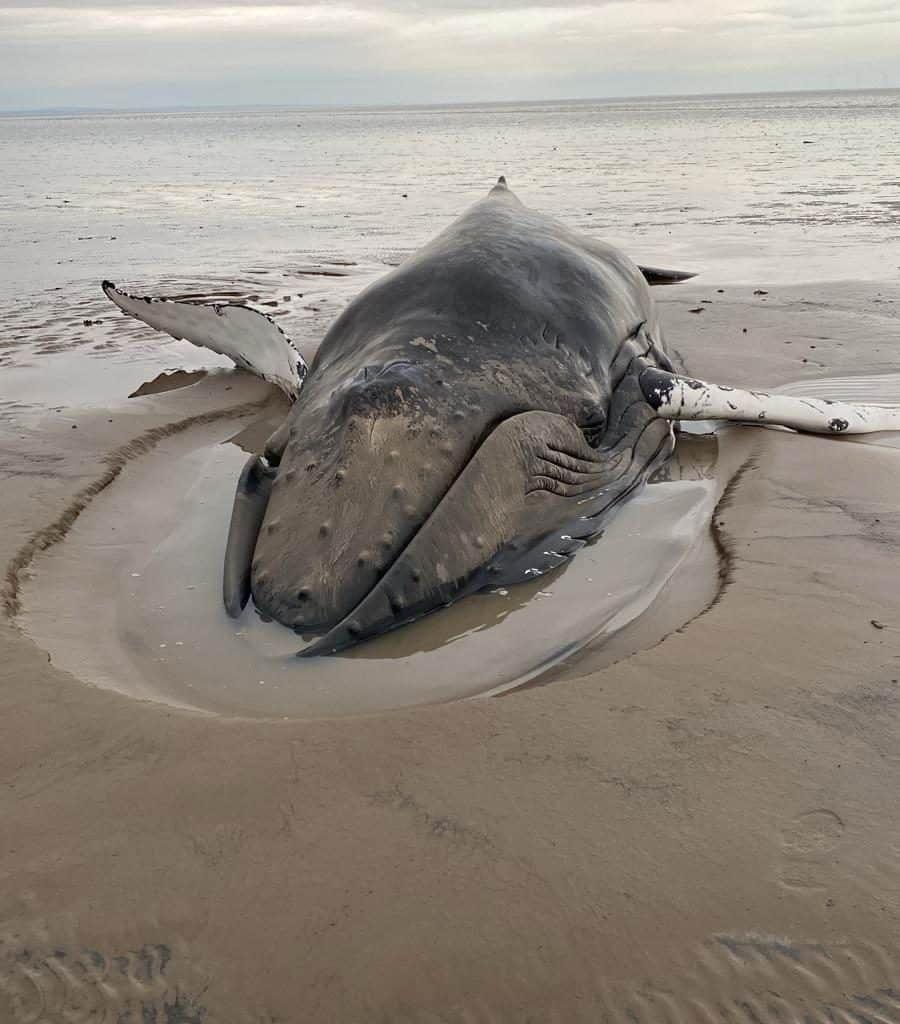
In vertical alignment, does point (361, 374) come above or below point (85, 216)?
above

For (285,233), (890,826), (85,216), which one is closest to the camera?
(890,826)

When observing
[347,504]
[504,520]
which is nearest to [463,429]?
[504,520]

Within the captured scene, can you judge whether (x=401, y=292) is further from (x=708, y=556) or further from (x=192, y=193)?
(x=192, y=193)

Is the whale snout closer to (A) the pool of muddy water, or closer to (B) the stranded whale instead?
(B) the stranded whale

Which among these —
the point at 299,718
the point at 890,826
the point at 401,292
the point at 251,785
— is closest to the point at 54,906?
the point at 251,785

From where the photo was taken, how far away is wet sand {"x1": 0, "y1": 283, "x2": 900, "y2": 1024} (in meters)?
2.11

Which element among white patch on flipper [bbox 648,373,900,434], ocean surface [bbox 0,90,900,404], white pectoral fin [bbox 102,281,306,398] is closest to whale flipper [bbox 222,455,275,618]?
white pectoral fin [bbox 102,281,306,398]

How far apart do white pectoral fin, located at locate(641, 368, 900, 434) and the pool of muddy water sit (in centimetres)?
86

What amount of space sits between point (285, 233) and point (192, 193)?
911cm

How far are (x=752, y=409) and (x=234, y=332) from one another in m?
3.43

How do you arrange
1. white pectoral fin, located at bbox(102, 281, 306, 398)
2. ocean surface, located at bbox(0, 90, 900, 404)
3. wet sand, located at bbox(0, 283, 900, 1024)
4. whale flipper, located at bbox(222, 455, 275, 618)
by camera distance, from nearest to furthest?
wet sand, located at bbox(0, 283, 900, 1024) → whale flipper, located at bbox(222, 455, 275, 618) → white pectoral fin, located at bbox(102, 281, 306, 398) → ocean surface, located at bbox(0, 90, 900, 404)

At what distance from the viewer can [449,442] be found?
4.27m

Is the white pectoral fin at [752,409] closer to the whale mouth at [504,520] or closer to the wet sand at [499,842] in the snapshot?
the whale mouth at [504,520]

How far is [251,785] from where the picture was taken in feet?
9.00
